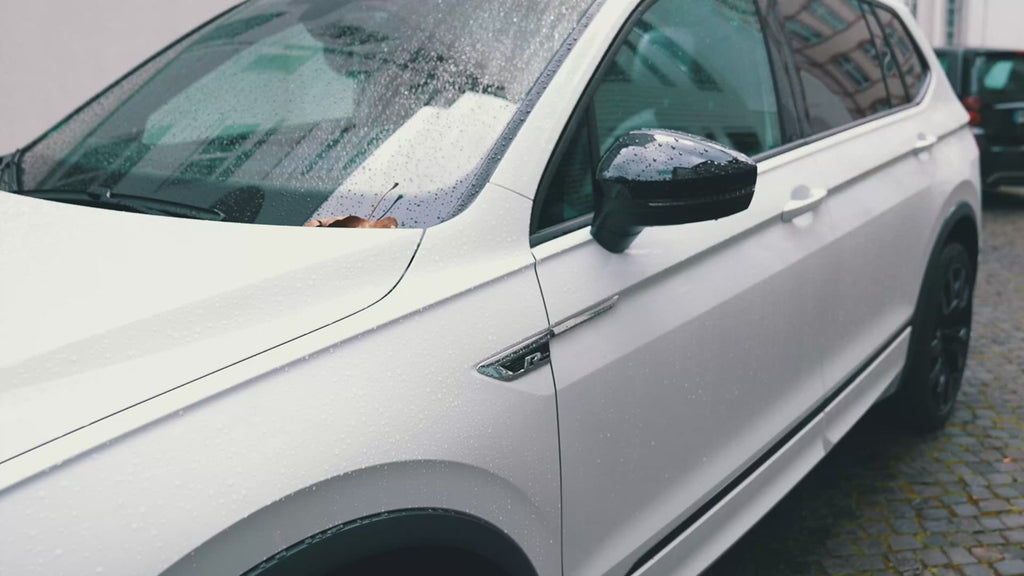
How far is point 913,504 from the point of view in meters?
3.30

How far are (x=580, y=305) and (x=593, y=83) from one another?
480 mm

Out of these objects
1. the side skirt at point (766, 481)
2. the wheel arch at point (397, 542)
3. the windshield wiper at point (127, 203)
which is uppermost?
the windshield wiper at point (127, 203)

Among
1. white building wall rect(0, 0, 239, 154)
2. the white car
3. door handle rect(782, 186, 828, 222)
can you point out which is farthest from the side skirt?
white building wall rect(0, 0, 239, 154)

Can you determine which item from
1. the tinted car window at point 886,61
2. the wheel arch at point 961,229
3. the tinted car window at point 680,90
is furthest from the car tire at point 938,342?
the tinted car window at point 680,90

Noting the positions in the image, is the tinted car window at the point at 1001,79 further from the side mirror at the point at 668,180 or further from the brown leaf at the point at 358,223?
the brown leaf at the point at 358,223

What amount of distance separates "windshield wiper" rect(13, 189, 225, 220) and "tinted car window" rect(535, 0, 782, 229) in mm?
600

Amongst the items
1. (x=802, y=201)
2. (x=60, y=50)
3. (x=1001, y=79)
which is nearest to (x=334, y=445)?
(x=802, y=201)

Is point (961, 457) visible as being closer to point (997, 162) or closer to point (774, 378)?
point (774, 378)

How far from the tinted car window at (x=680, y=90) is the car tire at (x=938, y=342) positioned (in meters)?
1.15

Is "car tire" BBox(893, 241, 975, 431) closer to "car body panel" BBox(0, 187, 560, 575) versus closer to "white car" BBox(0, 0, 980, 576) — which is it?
"white car" BBox(0, 0, 980, 576)

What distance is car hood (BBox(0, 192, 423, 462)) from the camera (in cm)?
124

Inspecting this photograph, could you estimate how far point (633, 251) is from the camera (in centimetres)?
190

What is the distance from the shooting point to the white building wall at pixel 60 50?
6.36 m

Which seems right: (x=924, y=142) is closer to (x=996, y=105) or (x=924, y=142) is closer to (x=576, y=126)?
(x=576, y=126)
